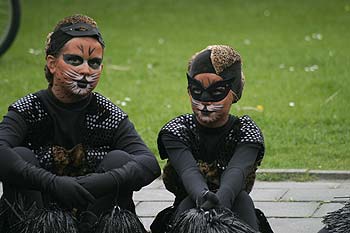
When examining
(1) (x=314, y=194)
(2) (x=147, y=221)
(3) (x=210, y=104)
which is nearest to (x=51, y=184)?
(3) (x=210, y=104)

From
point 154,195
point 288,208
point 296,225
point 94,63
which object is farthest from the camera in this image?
point 154,195

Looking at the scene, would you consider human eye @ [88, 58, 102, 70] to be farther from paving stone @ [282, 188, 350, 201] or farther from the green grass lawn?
the green grass lawn

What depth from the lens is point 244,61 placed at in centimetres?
941

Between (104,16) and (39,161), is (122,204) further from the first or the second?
(104,16)

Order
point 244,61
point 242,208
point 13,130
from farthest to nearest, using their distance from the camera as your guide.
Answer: point 244,61
point 13,130
point 242,208

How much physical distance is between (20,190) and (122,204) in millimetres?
460

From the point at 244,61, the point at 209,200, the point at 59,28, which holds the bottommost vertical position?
the point at 244,61

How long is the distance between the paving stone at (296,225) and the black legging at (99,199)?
0.98 m

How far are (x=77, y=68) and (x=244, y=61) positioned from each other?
4996 millimetres

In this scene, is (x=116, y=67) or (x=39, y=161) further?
(x=116, y=67)

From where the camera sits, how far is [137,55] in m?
9.95

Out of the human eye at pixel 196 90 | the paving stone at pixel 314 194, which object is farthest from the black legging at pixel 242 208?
the paving stone at pixel 314 194

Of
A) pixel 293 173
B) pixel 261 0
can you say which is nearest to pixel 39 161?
pixel 293 173

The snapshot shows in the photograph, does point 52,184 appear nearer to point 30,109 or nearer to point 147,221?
point 30,109
